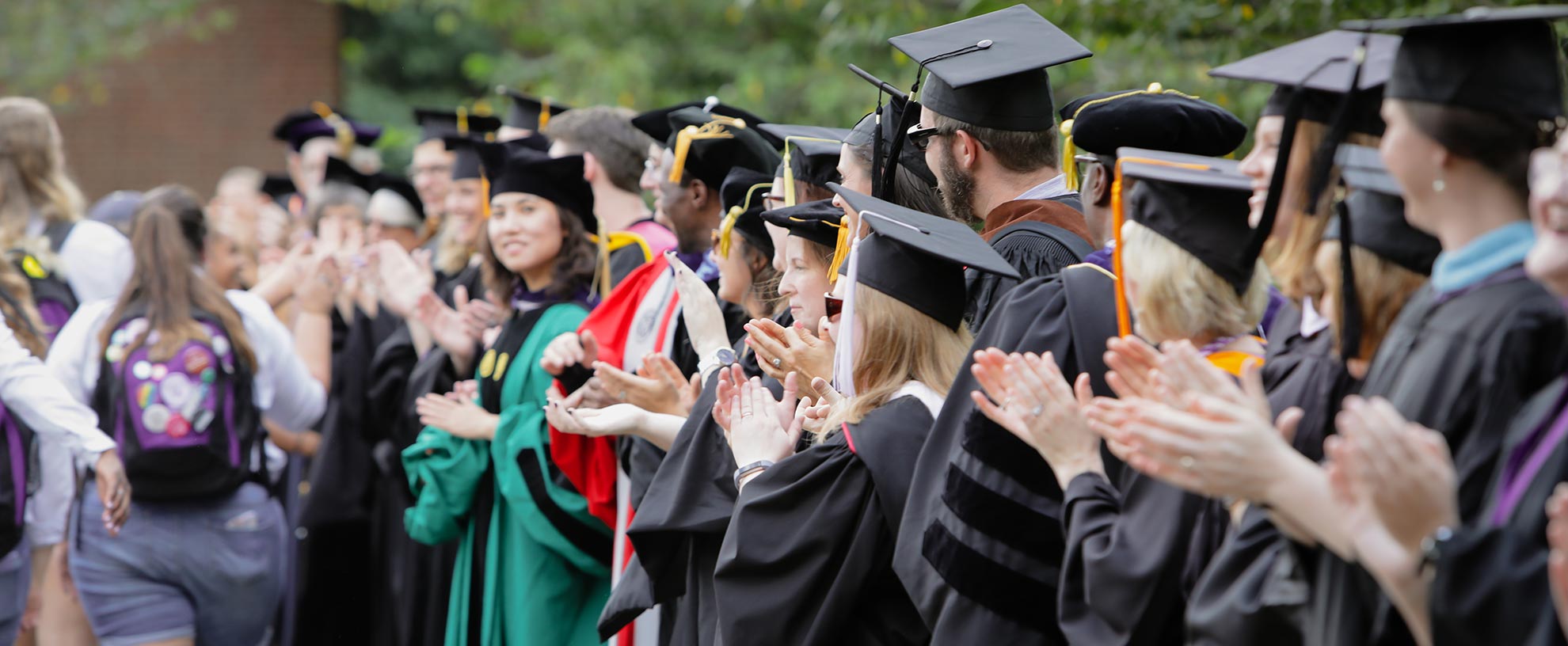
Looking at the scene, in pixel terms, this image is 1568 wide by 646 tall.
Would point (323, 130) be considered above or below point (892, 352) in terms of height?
below

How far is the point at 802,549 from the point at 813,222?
0.93m

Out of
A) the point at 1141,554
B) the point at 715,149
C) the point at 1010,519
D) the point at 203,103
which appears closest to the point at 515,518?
the point at 715,149

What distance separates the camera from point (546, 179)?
5.72 m

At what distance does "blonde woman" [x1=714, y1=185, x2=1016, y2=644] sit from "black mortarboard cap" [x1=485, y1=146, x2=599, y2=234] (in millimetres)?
2420

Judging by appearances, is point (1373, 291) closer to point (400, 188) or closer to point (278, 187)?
point (400, 188)

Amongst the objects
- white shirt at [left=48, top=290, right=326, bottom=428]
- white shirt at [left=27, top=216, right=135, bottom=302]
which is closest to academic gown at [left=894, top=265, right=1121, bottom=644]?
white shirt at [left=48, top=290, right=326, bottom=428]

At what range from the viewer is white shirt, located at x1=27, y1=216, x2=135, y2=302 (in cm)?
658

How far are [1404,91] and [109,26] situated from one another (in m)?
13.5

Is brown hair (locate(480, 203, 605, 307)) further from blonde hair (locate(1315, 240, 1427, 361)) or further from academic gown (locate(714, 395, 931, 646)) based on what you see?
blonde hair (locate(1315, 240, 1427, 361))

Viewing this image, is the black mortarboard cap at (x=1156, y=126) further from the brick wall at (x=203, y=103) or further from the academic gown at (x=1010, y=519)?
the brick wall at (x=203, y=103)

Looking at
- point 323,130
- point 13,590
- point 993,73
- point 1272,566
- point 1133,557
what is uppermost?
point 993,73

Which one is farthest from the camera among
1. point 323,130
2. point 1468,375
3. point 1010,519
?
point 323,130

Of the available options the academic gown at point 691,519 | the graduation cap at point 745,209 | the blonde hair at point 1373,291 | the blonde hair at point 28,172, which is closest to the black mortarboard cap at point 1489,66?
the blonde hair at point 1373,291

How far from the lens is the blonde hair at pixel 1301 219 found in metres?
2.43
